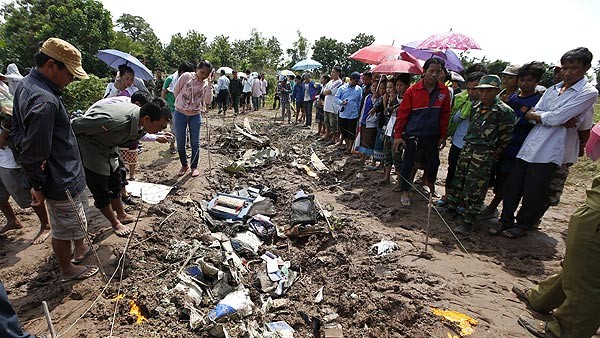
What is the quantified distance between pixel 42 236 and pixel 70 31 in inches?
909

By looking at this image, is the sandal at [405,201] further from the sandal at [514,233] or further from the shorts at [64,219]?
the shorts at [64,219]

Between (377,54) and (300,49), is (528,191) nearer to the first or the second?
(377,54)

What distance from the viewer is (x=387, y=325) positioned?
2.67 meters

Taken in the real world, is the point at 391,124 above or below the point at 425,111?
below

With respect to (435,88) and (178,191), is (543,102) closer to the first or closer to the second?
(435,88)

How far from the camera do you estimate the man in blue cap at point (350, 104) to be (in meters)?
7.87

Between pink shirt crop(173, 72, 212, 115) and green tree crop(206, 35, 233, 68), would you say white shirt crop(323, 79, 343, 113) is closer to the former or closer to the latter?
pink shirt crop(173, 72, 212, 115)

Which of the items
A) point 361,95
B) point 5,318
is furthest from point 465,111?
point 5,318

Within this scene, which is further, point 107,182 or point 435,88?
point 435,88

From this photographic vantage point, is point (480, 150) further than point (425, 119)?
No

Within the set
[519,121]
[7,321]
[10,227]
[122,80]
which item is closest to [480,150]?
[519,121]

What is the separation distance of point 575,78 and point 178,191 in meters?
5.73

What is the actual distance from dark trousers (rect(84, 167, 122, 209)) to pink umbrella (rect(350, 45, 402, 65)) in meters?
5.82

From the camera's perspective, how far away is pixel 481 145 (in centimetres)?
404
